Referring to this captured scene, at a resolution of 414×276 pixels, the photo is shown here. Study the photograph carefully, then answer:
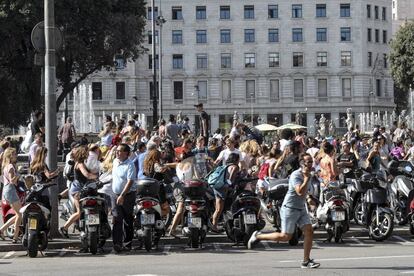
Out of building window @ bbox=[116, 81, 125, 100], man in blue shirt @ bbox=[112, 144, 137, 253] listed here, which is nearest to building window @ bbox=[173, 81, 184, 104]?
building window @ bbox=[116, 81, 125, 100]

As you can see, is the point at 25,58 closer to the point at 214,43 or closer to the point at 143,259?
the point at 143,259

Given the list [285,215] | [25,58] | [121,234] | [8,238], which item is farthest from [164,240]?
[25,58]

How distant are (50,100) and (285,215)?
228 inches

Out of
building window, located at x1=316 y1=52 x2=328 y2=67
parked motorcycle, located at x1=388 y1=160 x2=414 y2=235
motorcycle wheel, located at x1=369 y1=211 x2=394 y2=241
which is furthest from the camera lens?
building window, located at x1=316 y1=52 x2=328 y2=67

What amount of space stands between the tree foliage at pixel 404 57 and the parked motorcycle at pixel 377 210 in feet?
165

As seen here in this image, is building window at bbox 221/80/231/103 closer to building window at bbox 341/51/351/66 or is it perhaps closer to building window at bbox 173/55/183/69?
building window at bbox 173/55/183/69

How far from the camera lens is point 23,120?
50.7 meters

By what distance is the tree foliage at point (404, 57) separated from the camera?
209 ft

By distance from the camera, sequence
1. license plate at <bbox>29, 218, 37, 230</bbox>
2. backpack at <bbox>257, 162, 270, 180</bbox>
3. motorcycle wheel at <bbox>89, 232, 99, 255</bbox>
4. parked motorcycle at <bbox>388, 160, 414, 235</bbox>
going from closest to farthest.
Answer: license plate at <bbox>29, 218, 37, 230</bbox> < motorcycle wheel at <bbox>89, 232, 99, 255</bbox> < parked motorcycle at <bbox>388, 160, 414, 235</bbox> < backpack at <bbox>257, 162, 270, 180</bbox>

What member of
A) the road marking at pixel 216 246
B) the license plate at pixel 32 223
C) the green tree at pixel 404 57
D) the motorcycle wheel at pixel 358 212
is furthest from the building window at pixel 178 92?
the license plate at pixel 32 223

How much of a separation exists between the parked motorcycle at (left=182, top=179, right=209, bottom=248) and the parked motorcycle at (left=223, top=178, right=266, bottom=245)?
1.98ft

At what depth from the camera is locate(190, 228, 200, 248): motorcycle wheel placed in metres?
13.9

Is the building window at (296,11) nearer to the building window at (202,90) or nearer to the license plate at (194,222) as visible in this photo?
the building window at (202,90)

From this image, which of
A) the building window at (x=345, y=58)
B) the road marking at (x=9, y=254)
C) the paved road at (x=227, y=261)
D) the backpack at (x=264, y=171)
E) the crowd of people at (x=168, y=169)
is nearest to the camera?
the paved road at (x=227, y=261)
